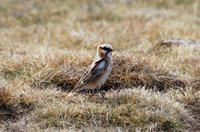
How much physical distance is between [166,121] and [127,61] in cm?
174

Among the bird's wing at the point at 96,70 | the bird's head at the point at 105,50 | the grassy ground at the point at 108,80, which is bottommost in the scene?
the grassy ground at the point at 108,80

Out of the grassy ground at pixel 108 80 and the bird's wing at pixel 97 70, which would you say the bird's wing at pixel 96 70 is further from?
the grassy ground at pixel 108 80

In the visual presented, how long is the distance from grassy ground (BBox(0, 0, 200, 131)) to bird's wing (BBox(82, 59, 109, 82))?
0.93ft

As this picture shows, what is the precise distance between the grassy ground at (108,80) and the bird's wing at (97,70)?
0.28m

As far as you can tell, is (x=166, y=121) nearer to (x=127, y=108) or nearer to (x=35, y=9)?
(x=127, y=108)

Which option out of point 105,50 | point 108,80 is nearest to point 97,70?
point 105,50

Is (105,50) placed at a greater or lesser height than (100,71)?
greater

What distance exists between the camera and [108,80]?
559cm

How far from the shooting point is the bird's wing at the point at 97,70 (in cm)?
482

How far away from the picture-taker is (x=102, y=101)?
15.6 ft

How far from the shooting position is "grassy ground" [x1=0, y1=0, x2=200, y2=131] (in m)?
4.25

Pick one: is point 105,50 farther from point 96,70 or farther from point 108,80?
point 108,80

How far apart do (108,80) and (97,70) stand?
79 centimetres

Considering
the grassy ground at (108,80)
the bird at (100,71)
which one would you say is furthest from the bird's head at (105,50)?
the grassy ground at (108,80)
